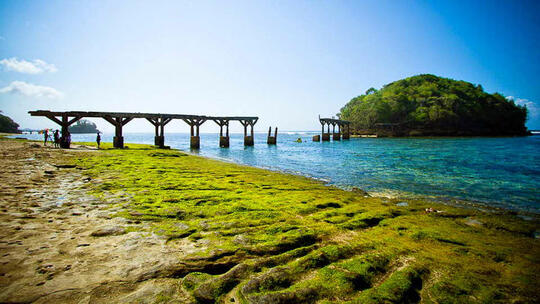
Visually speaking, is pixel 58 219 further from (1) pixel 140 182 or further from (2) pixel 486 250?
(2) pixel 486 250

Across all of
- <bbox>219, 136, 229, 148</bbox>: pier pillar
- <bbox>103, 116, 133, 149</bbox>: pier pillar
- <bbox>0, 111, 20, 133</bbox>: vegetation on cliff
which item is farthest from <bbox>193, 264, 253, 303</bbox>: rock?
<bbox>0, 111, 20, 133</bbox>: vegetation on cliff

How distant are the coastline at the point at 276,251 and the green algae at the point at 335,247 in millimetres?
20

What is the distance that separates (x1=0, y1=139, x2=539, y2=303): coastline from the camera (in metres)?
2.69

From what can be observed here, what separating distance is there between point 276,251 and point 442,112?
9978 centimetres

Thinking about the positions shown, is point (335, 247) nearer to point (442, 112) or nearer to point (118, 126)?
point (118, 126)

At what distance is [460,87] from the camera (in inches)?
3930

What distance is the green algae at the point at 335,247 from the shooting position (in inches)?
110

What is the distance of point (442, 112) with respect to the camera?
8169cm

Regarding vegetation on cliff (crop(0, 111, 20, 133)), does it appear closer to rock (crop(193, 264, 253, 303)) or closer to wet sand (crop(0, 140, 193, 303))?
wet sand (crop(0, 140, 193, 303))

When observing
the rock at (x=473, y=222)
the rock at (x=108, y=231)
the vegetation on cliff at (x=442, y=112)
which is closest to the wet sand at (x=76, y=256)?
the rock at (x=108, y=231)

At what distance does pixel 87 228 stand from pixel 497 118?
123912 millimetres

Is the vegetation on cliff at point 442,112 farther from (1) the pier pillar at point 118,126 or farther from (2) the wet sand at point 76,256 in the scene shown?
(2) the wet sand at point 76,256

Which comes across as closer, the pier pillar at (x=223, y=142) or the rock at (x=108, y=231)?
the rock at (x=108, y=231)

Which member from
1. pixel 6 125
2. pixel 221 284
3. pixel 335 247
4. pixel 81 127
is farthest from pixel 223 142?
pixel 81 127
